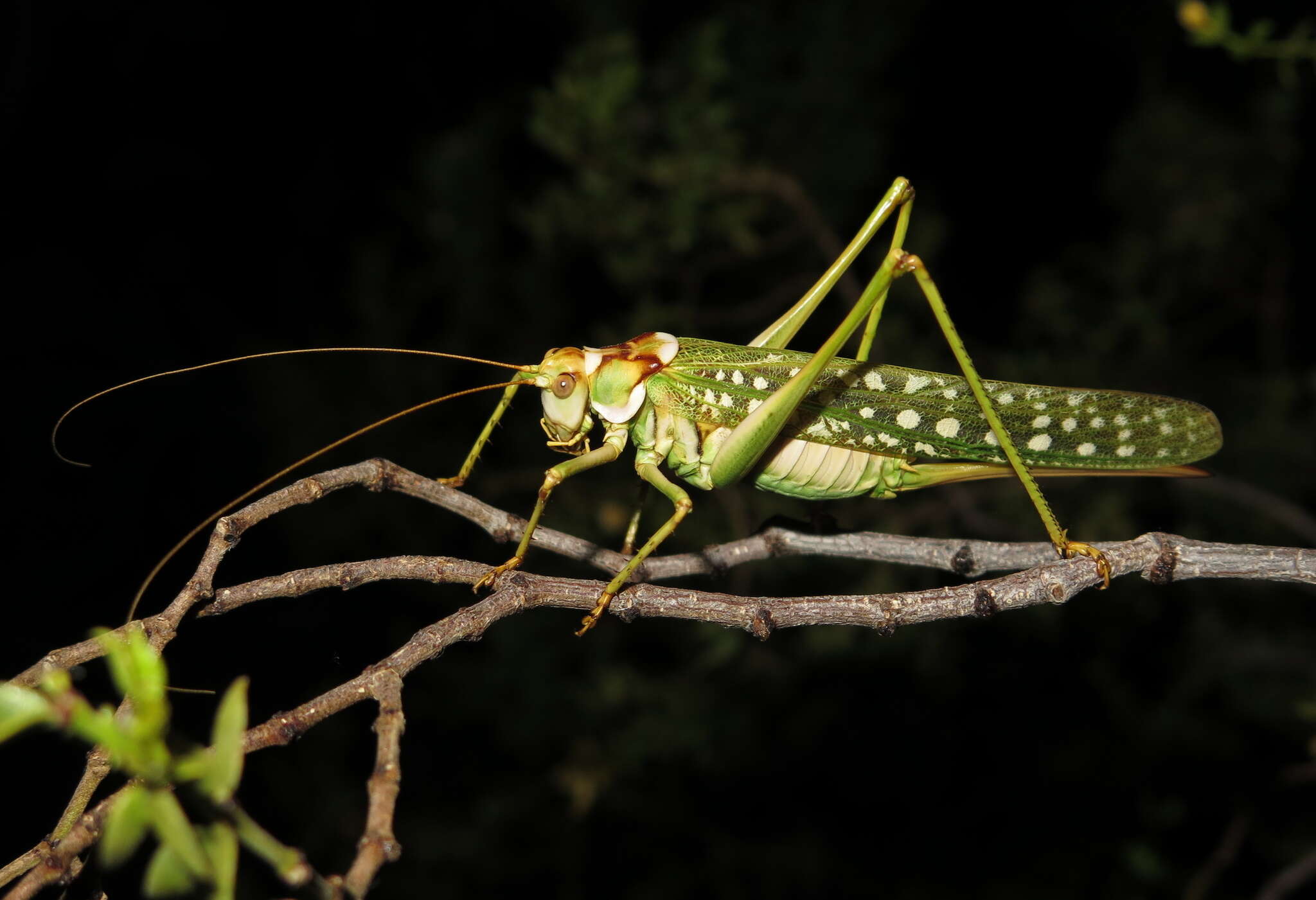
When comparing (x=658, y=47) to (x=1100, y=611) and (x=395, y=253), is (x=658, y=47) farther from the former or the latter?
(x=1100, y=611)

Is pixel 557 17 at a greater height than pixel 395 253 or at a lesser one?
greater

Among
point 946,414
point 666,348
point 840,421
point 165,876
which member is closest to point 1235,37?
point 946,414

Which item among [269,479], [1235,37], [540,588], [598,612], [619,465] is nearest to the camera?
[540,588]

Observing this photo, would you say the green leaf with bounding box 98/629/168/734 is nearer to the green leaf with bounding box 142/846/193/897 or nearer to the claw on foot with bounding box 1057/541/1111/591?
the green leaf with bounding box 142/846/193/897

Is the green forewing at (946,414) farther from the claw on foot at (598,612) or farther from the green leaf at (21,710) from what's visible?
the green leaf at (21,710)

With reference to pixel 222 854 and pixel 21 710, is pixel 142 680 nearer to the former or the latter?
pixel 21 710

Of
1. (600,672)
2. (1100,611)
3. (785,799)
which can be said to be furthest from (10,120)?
(1100,611)
